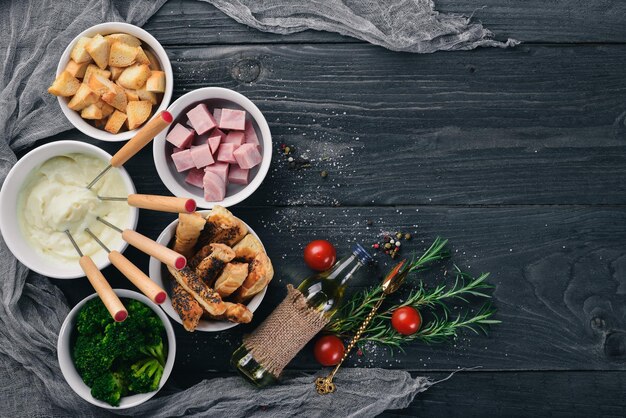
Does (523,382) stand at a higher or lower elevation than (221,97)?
lower

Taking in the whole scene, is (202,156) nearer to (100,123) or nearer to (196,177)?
(196,177)

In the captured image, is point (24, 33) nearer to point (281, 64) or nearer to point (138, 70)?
point (138, 70)

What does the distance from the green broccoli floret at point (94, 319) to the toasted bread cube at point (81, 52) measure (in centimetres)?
60

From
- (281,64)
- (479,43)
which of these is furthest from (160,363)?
(479,43)

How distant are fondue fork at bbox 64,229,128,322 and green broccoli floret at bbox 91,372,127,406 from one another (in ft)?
0.96

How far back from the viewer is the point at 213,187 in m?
1.64

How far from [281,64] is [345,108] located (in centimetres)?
21

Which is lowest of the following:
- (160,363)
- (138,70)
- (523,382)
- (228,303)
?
(523,382)

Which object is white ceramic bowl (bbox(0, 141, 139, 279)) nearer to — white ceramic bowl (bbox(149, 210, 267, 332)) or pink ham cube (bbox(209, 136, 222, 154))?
white ceramic bowl (bbox(149, 210, 267, 332))

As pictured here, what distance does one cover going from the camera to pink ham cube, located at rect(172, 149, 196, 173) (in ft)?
5.45

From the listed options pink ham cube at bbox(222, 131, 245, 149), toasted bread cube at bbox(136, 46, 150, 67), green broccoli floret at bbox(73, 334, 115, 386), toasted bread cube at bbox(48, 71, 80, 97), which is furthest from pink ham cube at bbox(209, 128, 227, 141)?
green broccoli floret at bbox(73, 334, 115, 386)

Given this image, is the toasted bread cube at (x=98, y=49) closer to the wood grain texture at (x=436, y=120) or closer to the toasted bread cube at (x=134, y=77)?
the toasted bread cube at (x=134, y=77)

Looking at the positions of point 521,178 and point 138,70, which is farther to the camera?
point 521,178

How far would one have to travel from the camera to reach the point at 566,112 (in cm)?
183
